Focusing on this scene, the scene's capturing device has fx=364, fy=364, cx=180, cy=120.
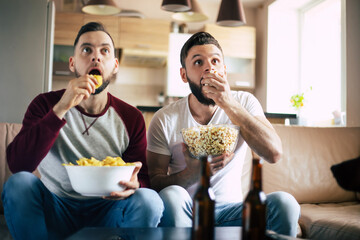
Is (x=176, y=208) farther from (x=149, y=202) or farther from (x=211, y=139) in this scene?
(x=211, y=139)

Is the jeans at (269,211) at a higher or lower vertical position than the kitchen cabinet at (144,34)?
lower

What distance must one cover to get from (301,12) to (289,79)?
40.9 inches

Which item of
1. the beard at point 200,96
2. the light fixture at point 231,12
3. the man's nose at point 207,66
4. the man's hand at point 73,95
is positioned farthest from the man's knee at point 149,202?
the light fixture at point 231,12

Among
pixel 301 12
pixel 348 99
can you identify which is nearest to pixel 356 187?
pixel 348 99

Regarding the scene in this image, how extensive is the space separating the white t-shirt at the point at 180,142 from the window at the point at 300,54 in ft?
11.1

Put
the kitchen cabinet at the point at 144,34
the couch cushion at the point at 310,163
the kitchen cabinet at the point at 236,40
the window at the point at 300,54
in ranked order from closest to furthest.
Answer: the couch cushion at the point at 310,163 < the window at the point at 300,54 < the kitchen cabinet at the point at 144,34 < the kitchen cabinet at the point at 236,40

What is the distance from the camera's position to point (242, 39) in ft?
17.9

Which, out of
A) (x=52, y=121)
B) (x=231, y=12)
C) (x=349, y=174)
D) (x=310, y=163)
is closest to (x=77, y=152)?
(x=52, y=121)

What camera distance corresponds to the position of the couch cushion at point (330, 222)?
64.9 inches

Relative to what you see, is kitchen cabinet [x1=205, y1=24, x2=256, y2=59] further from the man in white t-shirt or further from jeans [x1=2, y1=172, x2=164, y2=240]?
jeans [x1=2, y1=172, x2=164, y2=240]

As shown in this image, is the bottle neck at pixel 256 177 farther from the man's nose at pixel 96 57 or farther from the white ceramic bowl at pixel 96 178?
the man's nose at pixel 96 57

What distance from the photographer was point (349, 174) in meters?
1.17

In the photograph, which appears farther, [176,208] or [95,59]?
[95,59]

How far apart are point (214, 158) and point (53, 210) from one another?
63 centimetres
